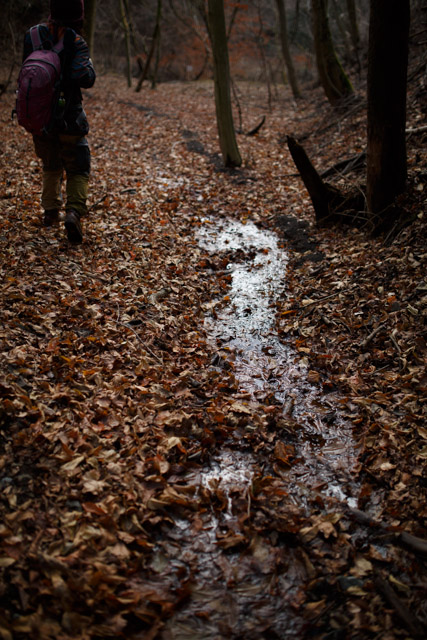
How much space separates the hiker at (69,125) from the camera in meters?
4.09

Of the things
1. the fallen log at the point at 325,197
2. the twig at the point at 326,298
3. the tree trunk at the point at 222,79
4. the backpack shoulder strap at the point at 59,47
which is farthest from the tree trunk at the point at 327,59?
the backpack shoulder strap at the point at 59,47

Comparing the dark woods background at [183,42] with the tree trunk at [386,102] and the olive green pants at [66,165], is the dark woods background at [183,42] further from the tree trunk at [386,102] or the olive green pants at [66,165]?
the olive green pants at [66,165]

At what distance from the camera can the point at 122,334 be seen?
4.06 metres

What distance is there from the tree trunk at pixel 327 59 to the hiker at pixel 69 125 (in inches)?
396

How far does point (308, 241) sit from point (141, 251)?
268 centimetres

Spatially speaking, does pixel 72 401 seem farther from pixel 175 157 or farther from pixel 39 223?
pixel 175 157

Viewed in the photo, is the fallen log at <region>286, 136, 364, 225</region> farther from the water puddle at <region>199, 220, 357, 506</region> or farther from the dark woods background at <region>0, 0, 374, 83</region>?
the dark woods background at <region>0, 0, 374, 83</region>

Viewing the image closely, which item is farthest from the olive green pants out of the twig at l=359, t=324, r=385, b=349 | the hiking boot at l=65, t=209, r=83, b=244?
the twig at l=359, t=324, r=385, b=349

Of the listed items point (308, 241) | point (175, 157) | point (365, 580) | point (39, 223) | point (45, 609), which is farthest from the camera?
point (175, 157)

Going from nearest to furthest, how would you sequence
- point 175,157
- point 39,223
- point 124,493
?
point 124,493, point 39,223, point 175,157

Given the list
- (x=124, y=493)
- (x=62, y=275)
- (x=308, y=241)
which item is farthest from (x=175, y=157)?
(x=124, y=493)

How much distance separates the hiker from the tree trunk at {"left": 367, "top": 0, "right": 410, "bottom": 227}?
3.41 meters

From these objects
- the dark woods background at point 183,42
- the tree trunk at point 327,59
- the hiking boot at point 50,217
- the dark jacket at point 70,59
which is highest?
the dark woods background at point 183,42

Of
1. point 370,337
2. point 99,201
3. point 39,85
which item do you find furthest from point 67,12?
point 370,337
